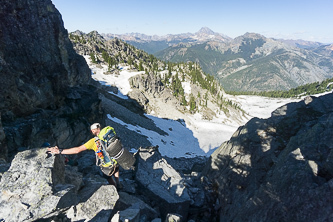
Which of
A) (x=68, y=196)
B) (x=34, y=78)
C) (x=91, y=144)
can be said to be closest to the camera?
(x=68, y=196)

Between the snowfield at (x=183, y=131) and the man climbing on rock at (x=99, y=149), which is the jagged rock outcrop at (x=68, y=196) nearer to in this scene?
the man climbing on rock at (x=99, y=149)

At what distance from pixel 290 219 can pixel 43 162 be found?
983 centimetres

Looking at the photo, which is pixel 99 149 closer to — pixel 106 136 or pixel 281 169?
pixel 106 136

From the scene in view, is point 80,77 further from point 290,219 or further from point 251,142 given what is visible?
point 290,219

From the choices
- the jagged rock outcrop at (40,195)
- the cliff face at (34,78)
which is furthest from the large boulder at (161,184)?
the cliff face at (34,78)

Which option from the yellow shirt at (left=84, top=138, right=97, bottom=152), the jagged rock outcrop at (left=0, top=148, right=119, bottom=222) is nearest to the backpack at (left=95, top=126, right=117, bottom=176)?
the yellow shirt at (left=84, top=138, right=97, bottom=152)

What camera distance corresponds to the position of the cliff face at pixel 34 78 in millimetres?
15703

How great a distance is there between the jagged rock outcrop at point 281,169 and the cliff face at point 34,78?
51.9 ft

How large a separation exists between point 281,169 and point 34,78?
25.2m

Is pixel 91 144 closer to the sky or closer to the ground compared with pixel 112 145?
closer to the sky

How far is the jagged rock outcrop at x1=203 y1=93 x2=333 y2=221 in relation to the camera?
21.6ft

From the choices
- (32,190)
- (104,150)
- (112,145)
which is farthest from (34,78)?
(32,190)

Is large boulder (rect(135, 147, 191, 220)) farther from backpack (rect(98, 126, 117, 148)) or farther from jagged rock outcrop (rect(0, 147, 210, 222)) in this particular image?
backpack (rect(98, 126, 117, 148))

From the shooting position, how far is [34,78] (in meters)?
19.8
